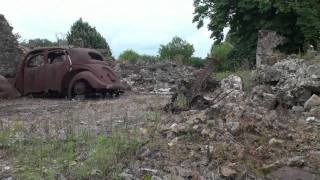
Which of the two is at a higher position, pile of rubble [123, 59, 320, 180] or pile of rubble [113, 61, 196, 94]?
pile of rubble [113, 61, 196, 94]

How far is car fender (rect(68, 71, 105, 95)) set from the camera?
49.0 ft

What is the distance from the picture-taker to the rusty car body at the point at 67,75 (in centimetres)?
1514

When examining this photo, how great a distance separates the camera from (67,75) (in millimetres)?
15438

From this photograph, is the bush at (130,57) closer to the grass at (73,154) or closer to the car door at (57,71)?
the car door at (57,71)

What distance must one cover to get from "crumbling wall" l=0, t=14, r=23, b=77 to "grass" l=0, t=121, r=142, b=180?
9.78m

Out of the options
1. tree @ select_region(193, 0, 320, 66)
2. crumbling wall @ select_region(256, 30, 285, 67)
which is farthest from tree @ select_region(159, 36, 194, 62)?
crumbling wall @ select_region(256, 30, 285, 67)

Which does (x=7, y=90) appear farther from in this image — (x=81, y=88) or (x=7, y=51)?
(x=7, y=51)

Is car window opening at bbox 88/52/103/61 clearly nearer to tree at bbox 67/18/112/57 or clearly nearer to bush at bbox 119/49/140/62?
bush at bbox 119/49/140/62

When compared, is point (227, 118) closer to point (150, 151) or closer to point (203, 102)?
point (150, 151)

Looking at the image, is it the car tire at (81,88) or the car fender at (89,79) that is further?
the car tire at (81,88)

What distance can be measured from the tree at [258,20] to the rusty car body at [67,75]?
38.3ft

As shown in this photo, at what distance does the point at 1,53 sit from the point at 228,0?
45.4 feet

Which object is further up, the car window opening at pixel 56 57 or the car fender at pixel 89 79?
the car window opening at pixel 56 57

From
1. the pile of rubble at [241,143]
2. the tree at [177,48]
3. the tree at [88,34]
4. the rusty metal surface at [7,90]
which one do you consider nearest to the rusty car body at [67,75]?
the rusty metal surface at [7,90]
